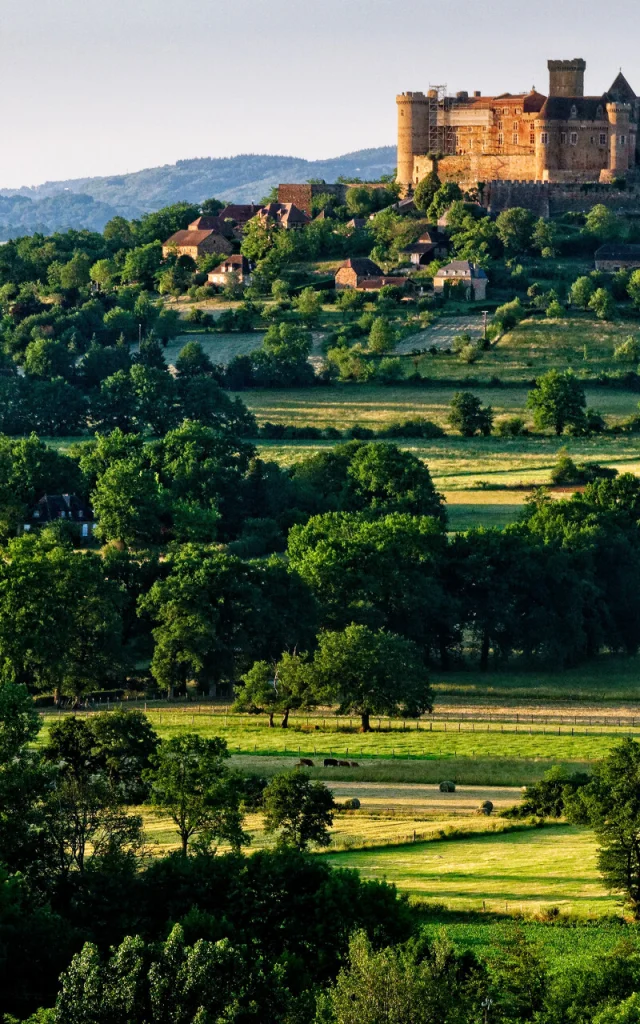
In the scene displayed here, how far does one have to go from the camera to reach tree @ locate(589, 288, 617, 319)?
122188 mm

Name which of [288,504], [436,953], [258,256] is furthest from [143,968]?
[258,256]

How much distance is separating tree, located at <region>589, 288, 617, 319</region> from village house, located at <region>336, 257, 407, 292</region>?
523 inches

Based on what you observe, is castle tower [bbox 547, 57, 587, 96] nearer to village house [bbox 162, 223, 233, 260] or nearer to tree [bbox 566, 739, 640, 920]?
village house [bbox 162, 223, 233, 260]

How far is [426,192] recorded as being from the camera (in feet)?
457

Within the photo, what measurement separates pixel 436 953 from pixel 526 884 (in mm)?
10493

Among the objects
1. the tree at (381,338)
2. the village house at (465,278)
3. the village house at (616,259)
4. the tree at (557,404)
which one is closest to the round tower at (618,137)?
the village house at (616,259)

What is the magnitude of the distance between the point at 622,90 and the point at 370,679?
93611 mm

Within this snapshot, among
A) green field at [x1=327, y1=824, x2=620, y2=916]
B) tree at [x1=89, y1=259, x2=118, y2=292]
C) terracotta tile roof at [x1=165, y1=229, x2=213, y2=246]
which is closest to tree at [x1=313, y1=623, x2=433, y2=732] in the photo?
green field at [x1=327, y1=824, x2=620, y2=916]

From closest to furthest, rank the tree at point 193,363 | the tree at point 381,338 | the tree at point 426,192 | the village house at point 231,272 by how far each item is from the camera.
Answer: the tree at point 193,363, the tree at point 381,338, the village house at point 231,272, the tree at point 426,192

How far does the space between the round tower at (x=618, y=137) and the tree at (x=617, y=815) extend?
320ft

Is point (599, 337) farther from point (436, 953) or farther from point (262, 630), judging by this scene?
point (436, 953)

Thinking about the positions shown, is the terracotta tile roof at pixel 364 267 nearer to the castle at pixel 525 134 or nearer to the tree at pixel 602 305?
the castle at pixel 525 134

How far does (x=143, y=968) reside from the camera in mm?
29453

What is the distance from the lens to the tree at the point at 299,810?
4275 cm
